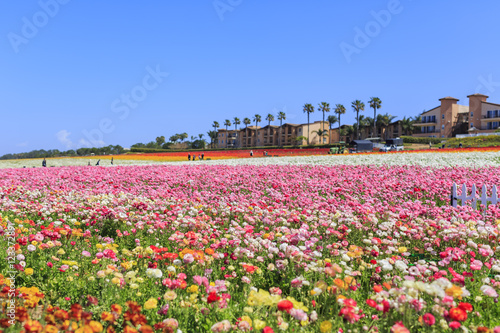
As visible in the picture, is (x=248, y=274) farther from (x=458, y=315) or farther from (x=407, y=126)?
(x=407, y=126)

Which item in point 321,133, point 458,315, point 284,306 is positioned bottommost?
point 458,315

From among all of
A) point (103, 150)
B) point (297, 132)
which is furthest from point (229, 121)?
point (103, 150)

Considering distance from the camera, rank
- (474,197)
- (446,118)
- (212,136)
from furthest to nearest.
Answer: (212,136), (446,118), (474,197)

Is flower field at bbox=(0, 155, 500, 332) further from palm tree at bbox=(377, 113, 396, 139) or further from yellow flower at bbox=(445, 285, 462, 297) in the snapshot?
palm tree at bbox=(377, 113, 396, 139)

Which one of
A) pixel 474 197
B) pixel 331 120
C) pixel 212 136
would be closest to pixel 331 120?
pixel 331 120

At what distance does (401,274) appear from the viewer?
13.5ft

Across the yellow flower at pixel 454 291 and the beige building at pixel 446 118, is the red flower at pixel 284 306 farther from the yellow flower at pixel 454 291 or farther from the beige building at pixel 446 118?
the beige building at pixel 446 118

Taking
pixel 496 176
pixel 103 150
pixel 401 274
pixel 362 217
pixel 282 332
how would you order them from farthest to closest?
pixel 103 150 < pixel 496 176 < pixel 362 217 < pixel 401 274 < pixel 282 332

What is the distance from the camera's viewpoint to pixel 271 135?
4638 inches

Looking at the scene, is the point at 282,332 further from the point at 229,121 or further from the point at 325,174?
the point at 229,121

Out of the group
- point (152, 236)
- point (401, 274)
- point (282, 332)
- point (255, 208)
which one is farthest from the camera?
point (255, 208)

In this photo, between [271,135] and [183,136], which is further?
[183,136]

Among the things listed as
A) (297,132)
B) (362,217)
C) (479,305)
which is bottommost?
(479,305)

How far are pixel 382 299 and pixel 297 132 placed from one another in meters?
111
